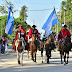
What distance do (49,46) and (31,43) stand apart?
122 cm

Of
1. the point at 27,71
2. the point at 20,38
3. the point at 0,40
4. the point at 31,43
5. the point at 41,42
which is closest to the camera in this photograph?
the point at 27,71

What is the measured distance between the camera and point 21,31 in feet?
53.3

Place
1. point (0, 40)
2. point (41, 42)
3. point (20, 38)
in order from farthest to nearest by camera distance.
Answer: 1. point (0, 40)
2. point (41, 42)
3. point (20, 38)

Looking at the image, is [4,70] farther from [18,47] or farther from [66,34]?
[66,34]

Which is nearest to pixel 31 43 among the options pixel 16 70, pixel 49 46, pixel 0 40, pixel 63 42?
pixel 49 46

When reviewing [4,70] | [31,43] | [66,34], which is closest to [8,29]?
[31,43]

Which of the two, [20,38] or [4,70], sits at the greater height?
[20,38]

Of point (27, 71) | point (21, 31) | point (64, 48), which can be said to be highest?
point (21, 31)

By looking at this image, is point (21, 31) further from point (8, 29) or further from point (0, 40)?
point (0, 40)

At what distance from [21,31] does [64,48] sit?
9.63ft

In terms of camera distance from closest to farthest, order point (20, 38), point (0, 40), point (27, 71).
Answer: point (27, 71) < point (20, 38) < point (0, 40)

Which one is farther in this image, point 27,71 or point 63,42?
point 63,42

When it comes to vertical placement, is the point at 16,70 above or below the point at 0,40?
below

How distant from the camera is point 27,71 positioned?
1278 cm
